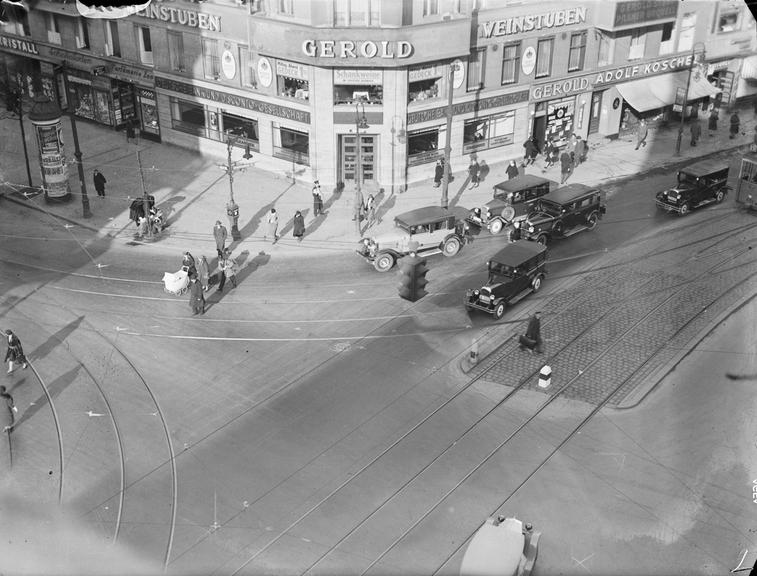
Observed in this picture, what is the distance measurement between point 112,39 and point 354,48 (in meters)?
19.3

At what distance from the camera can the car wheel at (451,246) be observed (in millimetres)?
41062

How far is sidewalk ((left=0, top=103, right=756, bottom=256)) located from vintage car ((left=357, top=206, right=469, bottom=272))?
8.91 feet

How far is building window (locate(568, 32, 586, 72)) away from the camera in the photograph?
5391 centimetres

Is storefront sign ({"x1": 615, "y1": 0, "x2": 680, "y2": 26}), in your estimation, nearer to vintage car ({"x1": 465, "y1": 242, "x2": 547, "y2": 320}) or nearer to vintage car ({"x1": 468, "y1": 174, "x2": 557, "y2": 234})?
vintage car ({"x1": 468, "y1": 174, "x2": 557, "y2": 234})

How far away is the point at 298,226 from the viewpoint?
4281 cm

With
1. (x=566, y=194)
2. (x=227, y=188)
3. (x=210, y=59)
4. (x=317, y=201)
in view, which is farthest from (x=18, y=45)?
(x=566, y=194)

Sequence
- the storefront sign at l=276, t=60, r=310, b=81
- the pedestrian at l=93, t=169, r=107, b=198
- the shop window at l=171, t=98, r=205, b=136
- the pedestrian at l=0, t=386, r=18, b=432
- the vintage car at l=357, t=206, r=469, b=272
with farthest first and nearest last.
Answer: the shop window at l=171, t=98, r=205, b=136
the storefront sign at l=276, t=60, r=310, b=81
the pedestrian at l=93, t=169, r=107, b=198
the vintage car at l=357, t=206, r=469, b=272
the pedestrian at l=0, t=386, r=18, b=432

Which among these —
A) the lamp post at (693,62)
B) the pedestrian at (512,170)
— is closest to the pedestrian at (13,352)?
the pedestrian at (512,170)

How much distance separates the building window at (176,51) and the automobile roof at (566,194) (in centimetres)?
2359

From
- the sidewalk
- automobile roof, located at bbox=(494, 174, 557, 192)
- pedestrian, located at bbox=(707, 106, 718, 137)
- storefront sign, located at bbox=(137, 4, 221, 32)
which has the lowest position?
the sidewalk

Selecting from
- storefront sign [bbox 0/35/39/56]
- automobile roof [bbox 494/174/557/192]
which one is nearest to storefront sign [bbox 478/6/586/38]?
automobile roof [bbox 494/174/557/192]

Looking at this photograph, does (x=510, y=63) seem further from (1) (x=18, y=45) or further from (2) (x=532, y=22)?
(1) (x=18, y=45)

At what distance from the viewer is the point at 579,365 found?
32.9 m

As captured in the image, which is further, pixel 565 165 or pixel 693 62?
pixel 693 62
